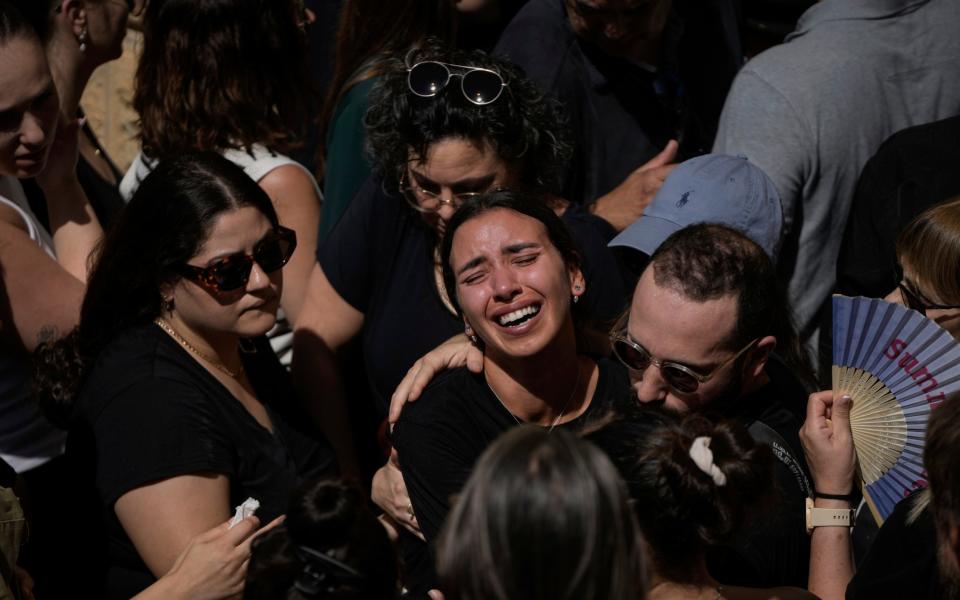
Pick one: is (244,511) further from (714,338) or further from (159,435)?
(714,338)

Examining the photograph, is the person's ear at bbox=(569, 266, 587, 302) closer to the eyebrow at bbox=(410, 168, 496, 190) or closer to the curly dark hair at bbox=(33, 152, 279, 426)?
the eyebrow at bbox=(410, 168, 496, 190)

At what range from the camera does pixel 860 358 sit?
8.46 feet

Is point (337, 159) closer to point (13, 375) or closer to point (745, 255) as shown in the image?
point (13, 375)

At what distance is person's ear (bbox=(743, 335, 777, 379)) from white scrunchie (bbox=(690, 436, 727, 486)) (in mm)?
603

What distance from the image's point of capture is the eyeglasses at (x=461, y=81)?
3.16 meters

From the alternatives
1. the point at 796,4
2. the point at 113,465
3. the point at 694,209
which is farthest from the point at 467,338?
the point at 796,4

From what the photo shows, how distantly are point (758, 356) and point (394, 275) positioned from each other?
110cm

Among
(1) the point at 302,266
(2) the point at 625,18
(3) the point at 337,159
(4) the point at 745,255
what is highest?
(2) the point at 625,18

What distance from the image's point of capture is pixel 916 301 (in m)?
2.79

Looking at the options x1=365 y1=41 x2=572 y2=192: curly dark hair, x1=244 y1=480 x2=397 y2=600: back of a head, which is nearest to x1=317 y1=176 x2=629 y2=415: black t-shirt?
x1=365 y1=41 x2=572 y2=192: curly dark hair

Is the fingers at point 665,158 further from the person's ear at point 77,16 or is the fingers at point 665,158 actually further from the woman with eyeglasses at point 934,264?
the person's ear at point 77,16

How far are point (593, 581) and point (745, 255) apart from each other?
1280mm

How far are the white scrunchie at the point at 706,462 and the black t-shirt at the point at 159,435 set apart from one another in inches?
44.7

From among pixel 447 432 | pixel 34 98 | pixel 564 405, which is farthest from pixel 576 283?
pixel 34 98
